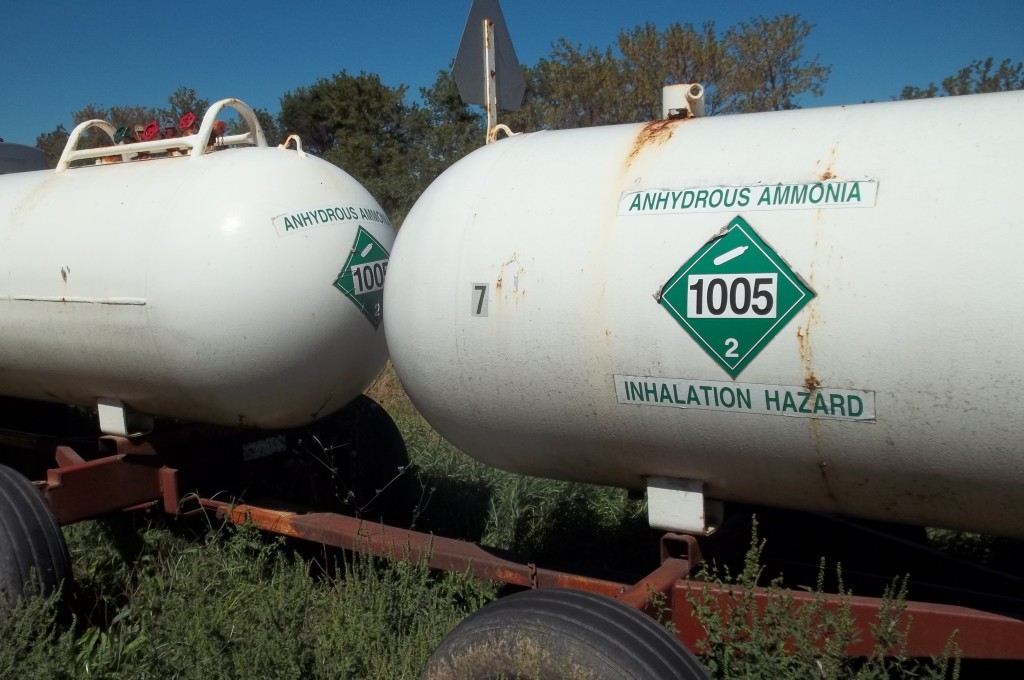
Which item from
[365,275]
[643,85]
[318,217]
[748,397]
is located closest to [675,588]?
[748,397]

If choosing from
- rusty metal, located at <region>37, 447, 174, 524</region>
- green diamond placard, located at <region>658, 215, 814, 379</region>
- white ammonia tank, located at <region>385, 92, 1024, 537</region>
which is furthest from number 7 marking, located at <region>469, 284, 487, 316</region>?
rusty metal, located at <region>37, 447, 174, 524</region>

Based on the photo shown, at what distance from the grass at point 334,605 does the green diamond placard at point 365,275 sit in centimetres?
102

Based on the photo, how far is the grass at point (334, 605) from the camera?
2.62m

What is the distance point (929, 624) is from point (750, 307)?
1000 millimetres

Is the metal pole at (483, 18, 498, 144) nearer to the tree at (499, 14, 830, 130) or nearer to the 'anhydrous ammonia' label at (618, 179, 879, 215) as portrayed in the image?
the 'anhydrous ammonia' label at (618, 179, 879, 215)

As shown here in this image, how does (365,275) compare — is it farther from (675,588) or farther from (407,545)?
(675,588)

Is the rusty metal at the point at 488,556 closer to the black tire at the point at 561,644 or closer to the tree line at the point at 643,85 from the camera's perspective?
the black tire at the point at 561,644

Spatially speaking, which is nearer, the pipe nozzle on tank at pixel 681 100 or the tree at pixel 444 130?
the pipe nozzle on tank at pixel 681 100

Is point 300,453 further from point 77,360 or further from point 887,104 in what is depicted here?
point 887,104

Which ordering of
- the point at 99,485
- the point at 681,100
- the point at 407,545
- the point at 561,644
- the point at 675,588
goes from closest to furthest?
the point at 561,644, the point at 675,588, the point at 681,100, the point at 407,545, the point at 99,485

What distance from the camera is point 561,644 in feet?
7.83

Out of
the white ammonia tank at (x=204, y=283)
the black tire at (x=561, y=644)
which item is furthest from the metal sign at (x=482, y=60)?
the black tire at (x=561, y=644)

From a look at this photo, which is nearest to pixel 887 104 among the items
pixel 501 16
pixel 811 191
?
pixel 811 191

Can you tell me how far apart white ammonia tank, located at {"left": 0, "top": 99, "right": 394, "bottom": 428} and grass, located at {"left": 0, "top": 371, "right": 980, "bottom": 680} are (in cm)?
71
